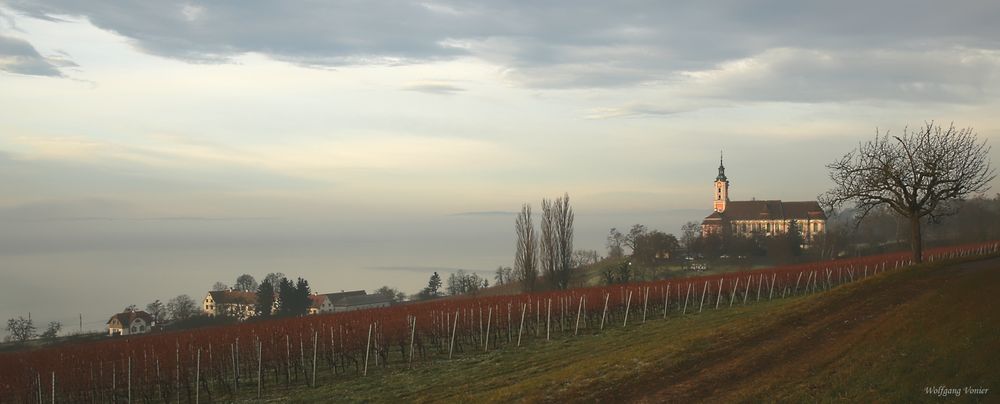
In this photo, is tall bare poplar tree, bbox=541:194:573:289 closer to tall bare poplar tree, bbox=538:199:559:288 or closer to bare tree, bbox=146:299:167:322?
tall bare poplar tree, bbox=538:199:559:288

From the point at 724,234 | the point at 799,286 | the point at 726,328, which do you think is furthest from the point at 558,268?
the point at 726,328

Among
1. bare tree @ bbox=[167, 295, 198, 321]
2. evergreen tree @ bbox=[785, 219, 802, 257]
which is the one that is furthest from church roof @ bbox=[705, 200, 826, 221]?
bare tree @ bbox=[167, 295, 198, 321]

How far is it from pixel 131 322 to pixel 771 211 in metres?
A: 116

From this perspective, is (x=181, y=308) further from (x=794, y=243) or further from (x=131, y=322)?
(x=794, y=243)

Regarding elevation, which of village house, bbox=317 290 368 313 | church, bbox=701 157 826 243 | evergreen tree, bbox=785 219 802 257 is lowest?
village house, bbox=317 290 368 313

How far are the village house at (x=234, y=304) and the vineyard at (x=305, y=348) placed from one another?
69966 mm

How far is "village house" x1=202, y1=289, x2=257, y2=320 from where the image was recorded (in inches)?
4328

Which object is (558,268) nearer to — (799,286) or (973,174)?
(799,286)

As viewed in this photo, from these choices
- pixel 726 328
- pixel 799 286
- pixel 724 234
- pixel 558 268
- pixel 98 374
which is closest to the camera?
pixel 726 328

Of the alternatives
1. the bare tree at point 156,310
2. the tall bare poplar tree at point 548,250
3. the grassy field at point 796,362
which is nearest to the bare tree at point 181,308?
the bare tree at point 156,310

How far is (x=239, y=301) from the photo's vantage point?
121 m

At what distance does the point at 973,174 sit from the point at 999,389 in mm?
25249

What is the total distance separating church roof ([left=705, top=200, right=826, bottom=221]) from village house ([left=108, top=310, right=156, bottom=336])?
341 feet

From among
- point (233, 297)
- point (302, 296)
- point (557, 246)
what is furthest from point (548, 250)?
point (233, 297)
